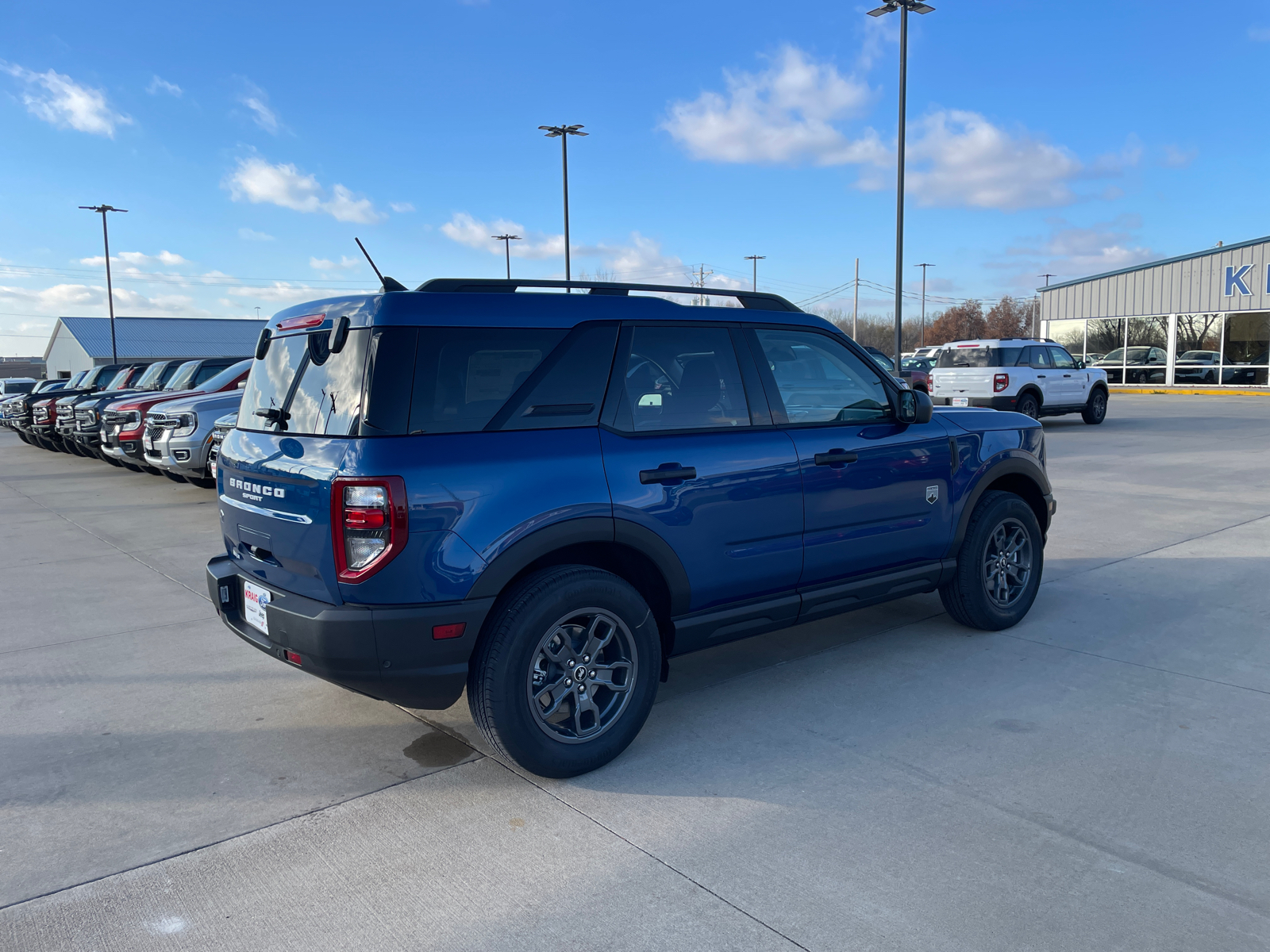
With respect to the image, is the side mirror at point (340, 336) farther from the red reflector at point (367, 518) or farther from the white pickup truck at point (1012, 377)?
the white pickup truck at point (1012, 377)

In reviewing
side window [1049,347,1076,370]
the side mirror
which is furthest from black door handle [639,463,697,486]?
side window [1049,347,1076,370]

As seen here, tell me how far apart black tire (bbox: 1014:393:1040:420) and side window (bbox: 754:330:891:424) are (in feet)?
49.3

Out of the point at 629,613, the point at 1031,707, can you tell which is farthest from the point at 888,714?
the point at 629,613

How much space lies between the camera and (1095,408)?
20.2 metres

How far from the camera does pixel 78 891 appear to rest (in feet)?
9.48

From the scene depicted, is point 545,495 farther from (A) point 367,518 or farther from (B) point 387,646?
(B) point 387,646

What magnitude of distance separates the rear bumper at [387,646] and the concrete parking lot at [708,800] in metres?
0.46

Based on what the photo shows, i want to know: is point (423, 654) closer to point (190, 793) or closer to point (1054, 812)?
point (190, 793)

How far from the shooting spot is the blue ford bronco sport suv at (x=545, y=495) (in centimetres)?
327

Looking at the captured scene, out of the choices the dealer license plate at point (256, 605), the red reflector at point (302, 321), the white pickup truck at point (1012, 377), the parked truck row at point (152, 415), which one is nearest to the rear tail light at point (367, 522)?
the dealer license plate at point (256, 605)

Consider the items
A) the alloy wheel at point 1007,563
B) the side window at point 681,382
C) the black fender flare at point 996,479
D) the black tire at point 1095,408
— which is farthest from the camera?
the black tire at point 1095,408

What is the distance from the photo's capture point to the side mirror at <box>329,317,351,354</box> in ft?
11.4

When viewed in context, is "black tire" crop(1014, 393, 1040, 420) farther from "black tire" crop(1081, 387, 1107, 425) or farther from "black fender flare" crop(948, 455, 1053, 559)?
"black fender flare" crop(948, 455, 1053, 559)

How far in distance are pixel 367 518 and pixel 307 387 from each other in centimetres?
77
